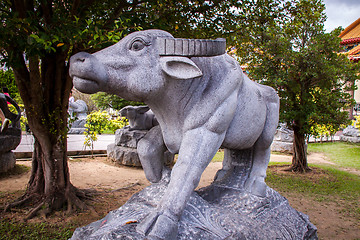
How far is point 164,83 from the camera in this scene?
157 centimetres

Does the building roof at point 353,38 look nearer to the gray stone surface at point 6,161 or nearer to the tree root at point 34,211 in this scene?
the gray stone surface at point 6,161

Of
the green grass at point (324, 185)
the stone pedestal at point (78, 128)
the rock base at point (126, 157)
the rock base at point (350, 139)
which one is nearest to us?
the green grass at point (324, 185)

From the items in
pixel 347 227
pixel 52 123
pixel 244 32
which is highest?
pixel 244 32

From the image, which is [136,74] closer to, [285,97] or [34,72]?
[34,72]

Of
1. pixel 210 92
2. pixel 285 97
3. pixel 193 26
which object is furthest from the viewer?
pixel 285 97

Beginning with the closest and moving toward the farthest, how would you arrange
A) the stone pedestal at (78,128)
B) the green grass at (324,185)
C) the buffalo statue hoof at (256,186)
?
the buffalo statue hoof at (256,186), the green grass at (324,185), the stone pedestal at (78,128)

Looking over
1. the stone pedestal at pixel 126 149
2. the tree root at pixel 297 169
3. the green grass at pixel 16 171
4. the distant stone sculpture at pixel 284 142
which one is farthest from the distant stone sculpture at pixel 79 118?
the tree root at pixel 297 169

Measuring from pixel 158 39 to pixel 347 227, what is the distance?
455 centimetres

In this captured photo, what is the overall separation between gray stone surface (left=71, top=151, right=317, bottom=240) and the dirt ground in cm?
255

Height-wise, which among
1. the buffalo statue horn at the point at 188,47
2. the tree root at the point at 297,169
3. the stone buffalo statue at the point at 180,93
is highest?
the buffalo statue horn at the point at 188,47

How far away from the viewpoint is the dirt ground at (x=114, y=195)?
4398 mm

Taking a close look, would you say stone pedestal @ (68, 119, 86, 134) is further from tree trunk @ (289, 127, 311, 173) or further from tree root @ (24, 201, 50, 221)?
tree root @ (24, 201, 50, 221)

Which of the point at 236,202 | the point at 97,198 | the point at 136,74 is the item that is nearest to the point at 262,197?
the point at 236,202

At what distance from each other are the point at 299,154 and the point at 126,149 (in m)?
4.70
